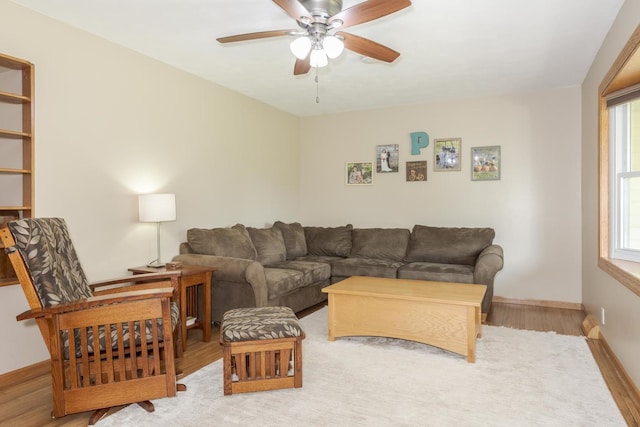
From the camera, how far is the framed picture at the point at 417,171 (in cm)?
527

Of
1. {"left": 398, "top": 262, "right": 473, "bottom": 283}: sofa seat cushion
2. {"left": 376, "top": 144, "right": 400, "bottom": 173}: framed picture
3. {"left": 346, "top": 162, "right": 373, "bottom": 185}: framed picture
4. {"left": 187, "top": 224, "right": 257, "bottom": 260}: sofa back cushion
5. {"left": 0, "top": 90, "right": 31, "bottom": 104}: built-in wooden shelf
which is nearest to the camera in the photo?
{"left": 0, "top": 90, "right": 31, "bottom": 104}: built-in wooden shelf

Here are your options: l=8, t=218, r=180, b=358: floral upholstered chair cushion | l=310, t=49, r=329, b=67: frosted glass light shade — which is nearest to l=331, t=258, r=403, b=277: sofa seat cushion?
l=8, t=218, r=180, b=358: floral upholstered chair cushion

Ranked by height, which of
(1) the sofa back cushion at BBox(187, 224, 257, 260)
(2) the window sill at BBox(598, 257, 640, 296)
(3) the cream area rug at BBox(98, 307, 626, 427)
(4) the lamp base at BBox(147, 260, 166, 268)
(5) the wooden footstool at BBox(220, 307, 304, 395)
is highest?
(1) the sofa back cushion at BBox(187, 224, 257, 260)

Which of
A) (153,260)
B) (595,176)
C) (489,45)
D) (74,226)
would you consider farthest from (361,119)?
(74,226)

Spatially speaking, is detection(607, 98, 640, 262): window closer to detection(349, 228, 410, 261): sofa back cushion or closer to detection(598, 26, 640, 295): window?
detection(598, 26, 640, 295): window

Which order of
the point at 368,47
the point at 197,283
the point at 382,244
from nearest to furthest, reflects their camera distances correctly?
the point at 368,47, the point at 197,283, the point at 382,244

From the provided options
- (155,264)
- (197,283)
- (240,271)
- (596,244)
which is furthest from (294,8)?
(596,244)

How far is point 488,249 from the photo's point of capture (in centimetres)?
424

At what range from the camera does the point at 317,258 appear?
508 cm

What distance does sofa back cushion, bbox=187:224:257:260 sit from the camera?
12.8 ft

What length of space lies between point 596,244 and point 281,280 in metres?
2.77

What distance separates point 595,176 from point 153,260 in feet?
13.1

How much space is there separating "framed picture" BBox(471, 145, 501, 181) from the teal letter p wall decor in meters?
0.58

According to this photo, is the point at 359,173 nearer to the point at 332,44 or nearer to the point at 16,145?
the point at 332,44
